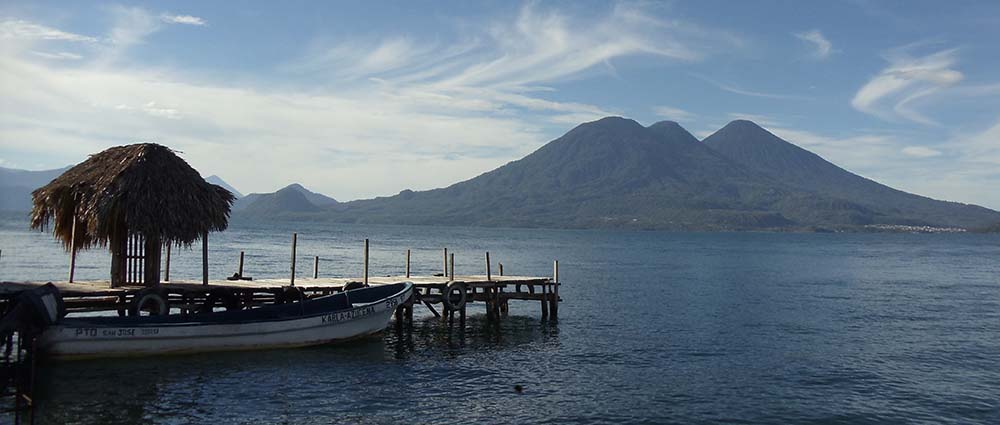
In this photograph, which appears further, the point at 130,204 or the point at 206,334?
the point at 130,204

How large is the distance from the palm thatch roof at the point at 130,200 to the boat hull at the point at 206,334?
3.88 m

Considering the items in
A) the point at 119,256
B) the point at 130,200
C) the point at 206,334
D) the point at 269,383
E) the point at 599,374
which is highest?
the point at 130,200

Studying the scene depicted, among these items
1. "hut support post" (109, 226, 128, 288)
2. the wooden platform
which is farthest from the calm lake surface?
"hut support post" (109, 226, 128, 288)

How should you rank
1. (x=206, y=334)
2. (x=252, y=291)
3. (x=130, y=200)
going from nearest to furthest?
1. (x=206, y=334)
2. (x=130, y=200)
3. (x=252, y=291)

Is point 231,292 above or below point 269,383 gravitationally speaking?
above

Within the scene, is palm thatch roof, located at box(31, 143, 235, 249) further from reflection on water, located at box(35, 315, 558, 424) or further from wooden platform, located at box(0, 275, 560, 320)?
reflection on water, located at box(35, 315, 558, 424)

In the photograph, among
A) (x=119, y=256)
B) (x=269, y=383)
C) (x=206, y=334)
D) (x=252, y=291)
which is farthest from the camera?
(x=252, y=291)

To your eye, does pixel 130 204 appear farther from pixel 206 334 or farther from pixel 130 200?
pixel 206 334

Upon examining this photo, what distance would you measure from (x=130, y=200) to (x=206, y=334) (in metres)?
5.36

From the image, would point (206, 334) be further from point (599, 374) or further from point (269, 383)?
point (599, 374)

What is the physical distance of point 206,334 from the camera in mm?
23609

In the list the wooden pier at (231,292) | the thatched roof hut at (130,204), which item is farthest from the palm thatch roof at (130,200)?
the wooden pier at (231,292)

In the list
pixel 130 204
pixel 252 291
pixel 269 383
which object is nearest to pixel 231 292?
pixel 252 291

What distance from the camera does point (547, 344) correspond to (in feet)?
96.5
